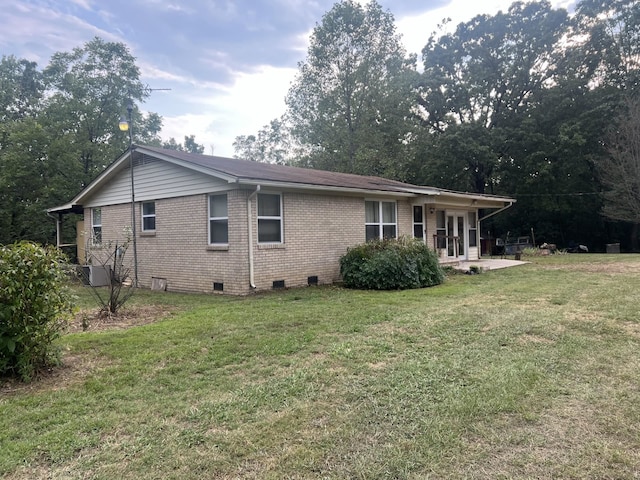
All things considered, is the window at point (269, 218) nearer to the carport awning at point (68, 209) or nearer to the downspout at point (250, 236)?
the downspout at point (250, 236)

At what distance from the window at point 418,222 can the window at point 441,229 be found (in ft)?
4.10

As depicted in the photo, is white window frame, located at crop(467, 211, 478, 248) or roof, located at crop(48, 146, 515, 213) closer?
roof, located at crop(48, 146, 515, 213)

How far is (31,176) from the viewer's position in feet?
66.1

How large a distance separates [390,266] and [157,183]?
22.2 ft

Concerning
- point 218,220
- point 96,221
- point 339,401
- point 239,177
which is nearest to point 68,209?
point 96,221

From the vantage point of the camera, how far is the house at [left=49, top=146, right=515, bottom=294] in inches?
382

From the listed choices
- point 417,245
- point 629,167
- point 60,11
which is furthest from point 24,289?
point 629,167

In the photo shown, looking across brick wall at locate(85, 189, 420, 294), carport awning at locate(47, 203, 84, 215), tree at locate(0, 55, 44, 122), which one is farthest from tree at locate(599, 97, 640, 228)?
tree at locate(0, 55, 44, 122)

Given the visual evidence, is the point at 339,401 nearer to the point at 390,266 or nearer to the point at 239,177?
the point at 239,177

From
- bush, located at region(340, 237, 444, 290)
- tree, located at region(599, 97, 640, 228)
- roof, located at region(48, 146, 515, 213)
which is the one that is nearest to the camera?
roof, located at region(48, 146, 515, 213)

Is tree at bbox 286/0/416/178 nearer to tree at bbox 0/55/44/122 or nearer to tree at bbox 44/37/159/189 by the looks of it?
tree at bbox 44/37/159/189

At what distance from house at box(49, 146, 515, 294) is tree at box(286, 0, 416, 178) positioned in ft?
52.2

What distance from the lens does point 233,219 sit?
966 cm

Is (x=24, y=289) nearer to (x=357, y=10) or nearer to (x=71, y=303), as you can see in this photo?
(x=71, y=303)
